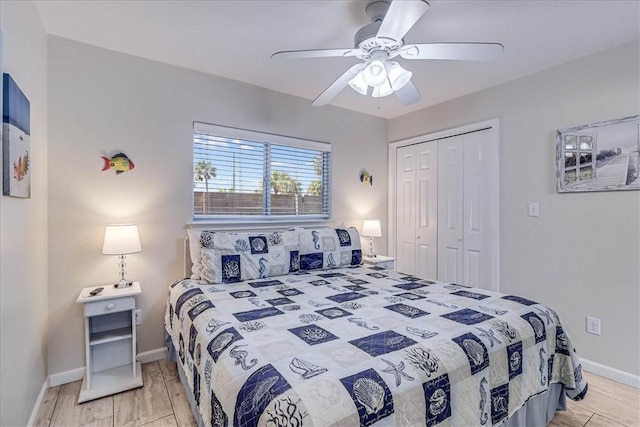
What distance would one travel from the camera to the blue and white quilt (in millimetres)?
1018

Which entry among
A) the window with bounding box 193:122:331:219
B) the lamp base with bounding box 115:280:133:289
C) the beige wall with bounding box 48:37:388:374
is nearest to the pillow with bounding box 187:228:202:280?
the beige wall with bounding box 48:37:388:374

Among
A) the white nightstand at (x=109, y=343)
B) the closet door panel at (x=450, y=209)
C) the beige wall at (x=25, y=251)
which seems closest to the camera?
the beige wall at (x=25, y=251)

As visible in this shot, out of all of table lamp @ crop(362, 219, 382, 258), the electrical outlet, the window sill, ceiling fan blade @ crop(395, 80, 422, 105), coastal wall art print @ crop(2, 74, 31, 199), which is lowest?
the electrical outlet

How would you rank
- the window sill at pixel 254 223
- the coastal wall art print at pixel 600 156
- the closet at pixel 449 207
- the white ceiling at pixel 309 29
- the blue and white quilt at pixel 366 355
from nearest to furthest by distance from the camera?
the blue and white quilt at pixel 366 355, the white ceiling at pixel 309 29, the coastal wall art print at pixel 600 156, the window sill at pixel 254 223, the closet at pixel 449 207

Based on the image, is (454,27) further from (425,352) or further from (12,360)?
(12,360)

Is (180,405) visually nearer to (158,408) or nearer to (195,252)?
(158,408)

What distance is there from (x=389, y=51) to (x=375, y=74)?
20 centimetres

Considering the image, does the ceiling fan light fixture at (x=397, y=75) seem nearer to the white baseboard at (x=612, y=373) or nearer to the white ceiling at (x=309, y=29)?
the white ceiling at (x=309, y=29)

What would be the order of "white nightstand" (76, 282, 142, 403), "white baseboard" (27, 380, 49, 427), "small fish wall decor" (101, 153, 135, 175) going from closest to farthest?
"white baseboard" (27, 380, 49, 427)
"white nightstand" (76, 282, 142, 403)
"small fish wall decor" (101, 153, 135, 175)

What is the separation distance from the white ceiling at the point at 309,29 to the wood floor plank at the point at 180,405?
8.15 feet

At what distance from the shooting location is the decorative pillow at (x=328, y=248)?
287 centimetres

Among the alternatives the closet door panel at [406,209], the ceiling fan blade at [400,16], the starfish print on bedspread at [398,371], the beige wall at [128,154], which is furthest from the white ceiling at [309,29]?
the starfish print on bedspread at [398,371]

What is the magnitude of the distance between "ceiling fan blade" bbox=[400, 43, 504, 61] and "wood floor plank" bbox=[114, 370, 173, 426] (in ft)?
8.53

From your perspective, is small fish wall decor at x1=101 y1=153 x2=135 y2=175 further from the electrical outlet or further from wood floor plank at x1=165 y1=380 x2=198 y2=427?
the electrical outlet
